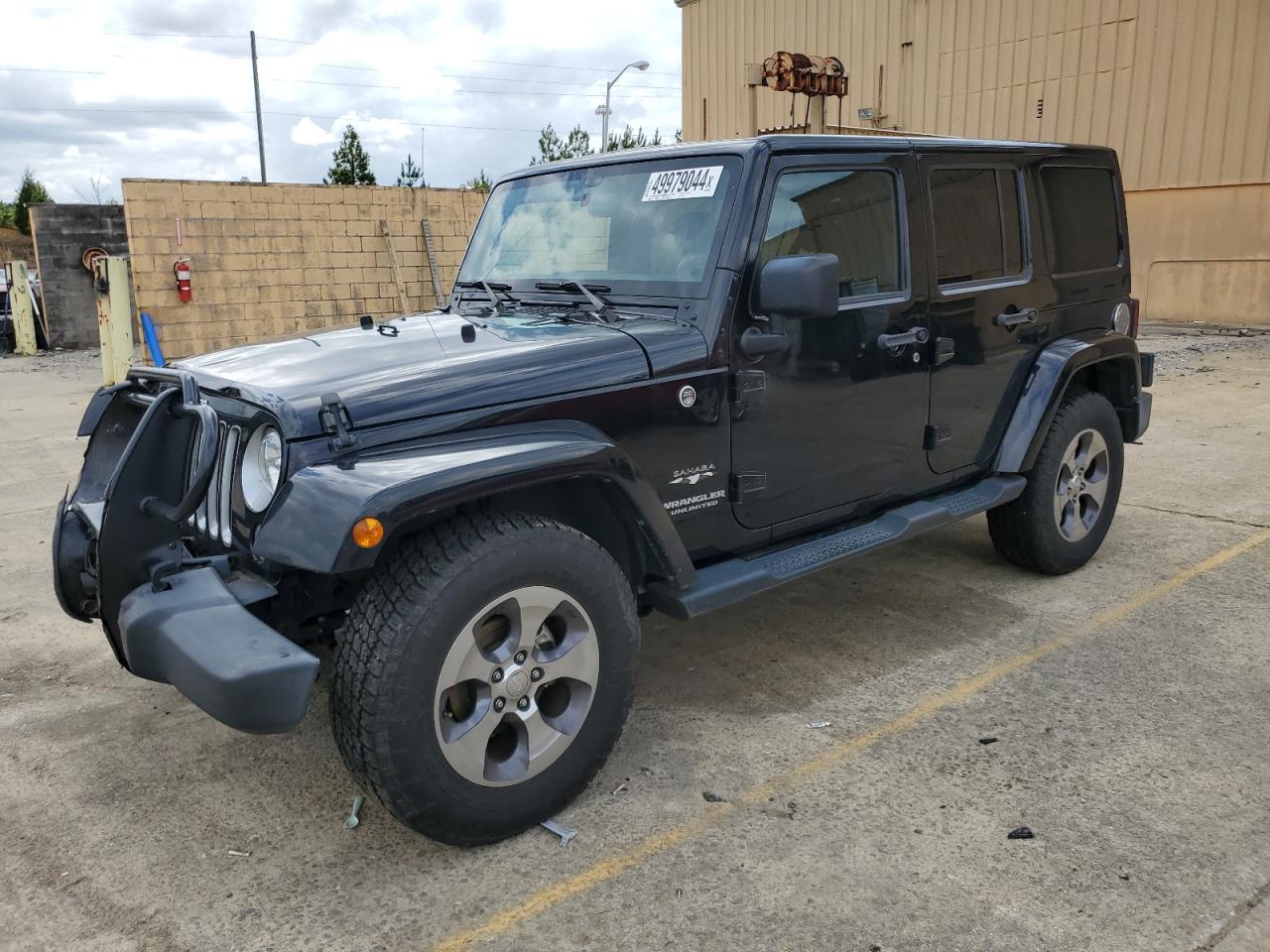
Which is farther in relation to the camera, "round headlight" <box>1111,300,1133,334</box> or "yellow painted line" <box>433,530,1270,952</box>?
"round headlight" <box>1111,300,1133,334</box>

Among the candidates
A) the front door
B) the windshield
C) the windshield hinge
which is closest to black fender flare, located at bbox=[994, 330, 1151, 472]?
the front door

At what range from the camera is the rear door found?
403 centimetres

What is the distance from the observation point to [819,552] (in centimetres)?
363

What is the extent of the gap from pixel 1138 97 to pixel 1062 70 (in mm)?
1352

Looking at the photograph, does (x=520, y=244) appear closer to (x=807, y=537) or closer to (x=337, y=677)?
(x=807, y=537)

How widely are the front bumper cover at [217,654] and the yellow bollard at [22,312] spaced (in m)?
16.5

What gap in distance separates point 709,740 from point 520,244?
200 centimetres

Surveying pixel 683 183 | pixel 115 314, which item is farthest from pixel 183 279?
pixel 683 183

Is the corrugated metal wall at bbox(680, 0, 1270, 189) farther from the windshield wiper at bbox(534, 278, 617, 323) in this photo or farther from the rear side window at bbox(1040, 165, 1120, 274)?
the windshield wiper at bbox(534, 278, 617, 323)

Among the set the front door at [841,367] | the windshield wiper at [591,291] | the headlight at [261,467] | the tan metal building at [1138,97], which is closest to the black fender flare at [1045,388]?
the front door at [841,367]

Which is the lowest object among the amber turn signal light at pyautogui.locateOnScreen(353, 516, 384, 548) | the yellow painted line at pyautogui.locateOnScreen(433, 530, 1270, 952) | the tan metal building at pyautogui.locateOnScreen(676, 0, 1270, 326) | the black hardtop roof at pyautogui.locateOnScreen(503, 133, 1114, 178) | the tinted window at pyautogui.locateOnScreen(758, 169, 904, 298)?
the yellow painted line at pyautogui.locateOnScreen(433, 530, 1270, 952)

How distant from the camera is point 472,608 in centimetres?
258

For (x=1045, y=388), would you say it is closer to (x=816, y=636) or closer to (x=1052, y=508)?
(x=1052, y=508)

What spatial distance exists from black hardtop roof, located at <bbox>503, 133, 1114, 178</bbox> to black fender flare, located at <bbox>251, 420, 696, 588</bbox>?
1186 mm
